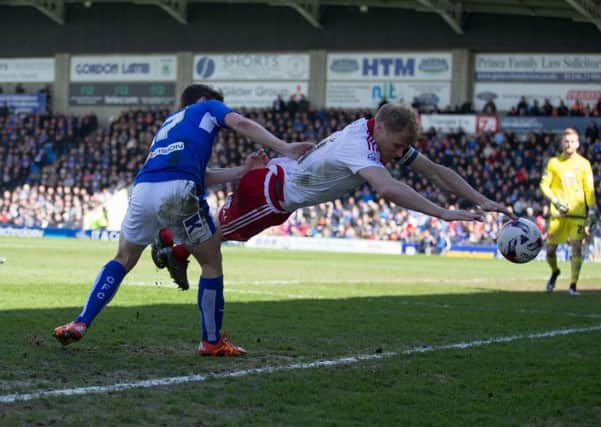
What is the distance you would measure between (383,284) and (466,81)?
2902 cm

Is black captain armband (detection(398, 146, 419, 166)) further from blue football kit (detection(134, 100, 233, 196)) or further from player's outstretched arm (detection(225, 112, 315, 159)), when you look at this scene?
blue football kit (detection(134, 100, 233, 196))

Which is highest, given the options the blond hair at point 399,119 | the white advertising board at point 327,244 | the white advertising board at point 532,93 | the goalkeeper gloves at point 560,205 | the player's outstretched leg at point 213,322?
the white advertising board at point 532,93

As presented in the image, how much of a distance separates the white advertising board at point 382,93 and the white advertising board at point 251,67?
1.83 m

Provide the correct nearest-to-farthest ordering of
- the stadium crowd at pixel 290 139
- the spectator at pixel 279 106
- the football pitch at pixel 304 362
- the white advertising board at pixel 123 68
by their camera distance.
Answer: the football pitch at pixel 304 362, the stadium crowd at pixel 290 139, the spectator at pixel 279 106, the white advertising board at pixel 123 68

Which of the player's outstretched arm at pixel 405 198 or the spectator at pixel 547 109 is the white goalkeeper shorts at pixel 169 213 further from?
the spectator at pixel 547 109

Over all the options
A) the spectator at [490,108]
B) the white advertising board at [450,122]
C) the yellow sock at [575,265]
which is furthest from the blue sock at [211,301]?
the spectator at [490,108]

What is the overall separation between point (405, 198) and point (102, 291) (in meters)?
2.32

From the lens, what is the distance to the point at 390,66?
46.2 metres

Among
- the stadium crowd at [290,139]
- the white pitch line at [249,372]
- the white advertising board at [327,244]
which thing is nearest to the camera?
the white pitch line at [249,372]

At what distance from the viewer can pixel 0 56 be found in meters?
54.9

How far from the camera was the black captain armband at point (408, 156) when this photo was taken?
7.68 metres

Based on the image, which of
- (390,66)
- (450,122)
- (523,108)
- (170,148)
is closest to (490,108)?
(523,108)

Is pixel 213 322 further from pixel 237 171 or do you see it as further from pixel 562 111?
pixel 562 111

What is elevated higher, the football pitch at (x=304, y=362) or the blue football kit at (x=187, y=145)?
the blue football kit at (x=187, y=145)
